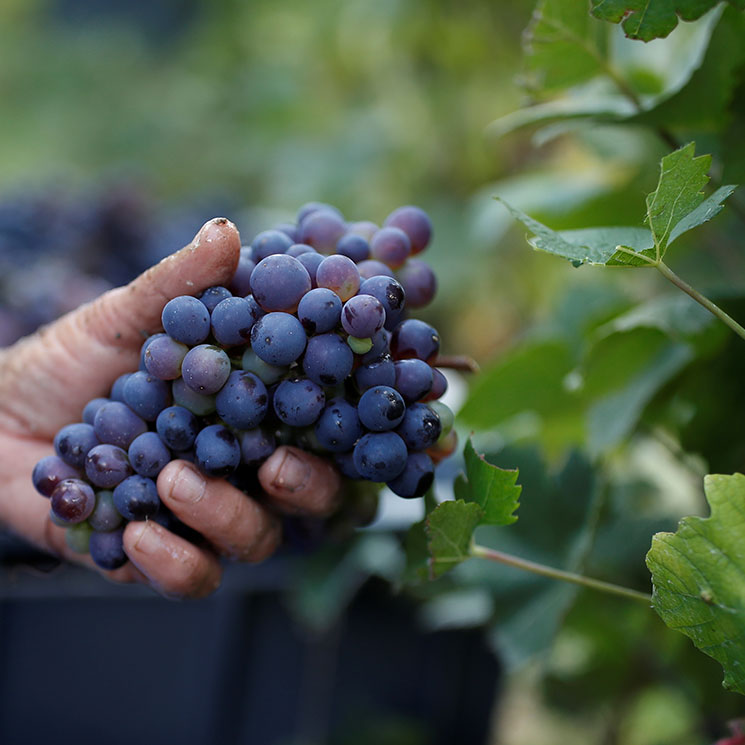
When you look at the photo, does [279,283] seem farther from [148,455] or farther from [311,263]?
[148,455]

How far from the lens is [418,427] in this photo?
1.56 feet

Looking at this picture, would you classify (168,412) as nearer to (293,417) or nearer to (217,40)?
(293,417)

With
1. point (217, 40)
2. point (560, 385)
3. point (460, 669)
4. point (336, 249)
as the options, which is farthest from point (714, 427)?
point (217, 40)

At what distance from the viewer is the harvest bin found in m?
1.17

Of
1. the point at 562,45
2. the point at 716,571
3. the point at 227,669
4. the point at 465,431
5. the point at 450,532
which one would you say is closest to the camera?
the point at 716,571

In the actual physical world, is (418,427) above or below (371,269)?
below

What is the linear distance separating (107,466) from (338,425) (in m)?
0.15

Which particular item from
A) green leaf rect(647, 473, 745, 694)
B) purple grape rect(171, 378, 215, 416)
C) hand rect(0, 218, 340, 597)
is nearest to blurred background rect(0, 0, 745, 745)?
hand rect(0, 218, 340, 597)

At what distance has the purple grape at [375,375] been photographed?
465mm

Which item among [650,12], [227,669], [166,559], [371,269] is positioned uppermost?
[650,12]

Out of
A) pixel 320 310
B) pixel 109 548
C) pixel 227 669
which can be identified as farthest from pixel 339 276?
pixel 227 669

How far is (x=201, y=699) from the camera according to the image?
1.21m

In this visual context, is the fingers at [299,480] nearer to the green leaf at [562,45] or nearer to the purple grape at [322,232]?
the purple grape at [322,232]

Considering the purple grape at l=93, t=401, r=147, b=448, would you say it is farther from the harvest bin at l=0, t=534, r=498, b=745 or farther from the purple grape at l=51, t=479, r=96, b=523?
the harvest bin at l=0, t=534, r=498, b=745
